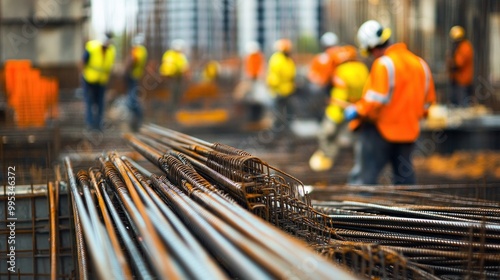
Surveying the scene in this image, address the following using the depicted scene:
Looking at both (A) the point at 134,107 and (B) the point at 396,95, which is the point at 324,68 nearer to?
(A) the point at 134,107

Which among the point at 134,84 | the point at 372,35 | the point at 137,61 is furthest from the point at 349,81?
the point at 137,61

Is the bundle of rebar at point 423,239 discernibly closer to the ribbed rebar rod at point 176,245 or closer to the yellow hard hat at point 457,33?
the ribbed rebar rod at point 176,245

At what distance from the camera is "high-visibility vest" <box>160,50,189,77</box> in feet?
70.9

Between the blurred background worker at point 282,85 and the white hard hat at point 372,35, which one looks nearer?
the white hard hat at point 372,35

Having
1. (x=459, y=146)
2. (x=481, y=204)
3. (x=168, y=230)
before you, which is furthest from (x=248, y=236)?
(x=459, y=146)

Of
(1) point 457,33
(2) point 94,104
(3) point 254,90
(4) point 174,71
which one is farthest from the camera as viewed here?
(3) point 254,90

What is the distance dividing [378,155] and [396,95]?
0.67 meters

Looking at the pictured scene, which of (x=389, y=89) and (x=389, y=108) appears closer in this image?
(x=389, y=89)

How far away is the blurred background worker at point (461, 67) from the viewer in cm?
1728

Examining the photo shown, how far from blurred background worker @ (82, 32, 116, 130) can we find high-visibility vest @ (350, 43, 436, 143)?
7584mm

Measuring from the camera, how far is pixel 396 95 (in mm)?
8453

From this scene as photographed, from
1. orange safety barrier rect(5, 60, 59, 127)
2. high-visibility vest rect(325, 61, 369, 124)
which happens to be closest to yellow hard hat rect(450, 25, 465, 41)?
high-visibility vest rect(325, 61, 369, 124)

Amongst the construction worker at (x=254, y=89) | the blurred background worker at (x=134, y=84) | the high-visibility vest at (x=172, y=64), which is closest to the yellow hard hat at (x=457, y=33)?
the construction worker at (x=254, y=89)

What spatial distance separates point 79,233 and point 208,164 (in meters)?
1.12
